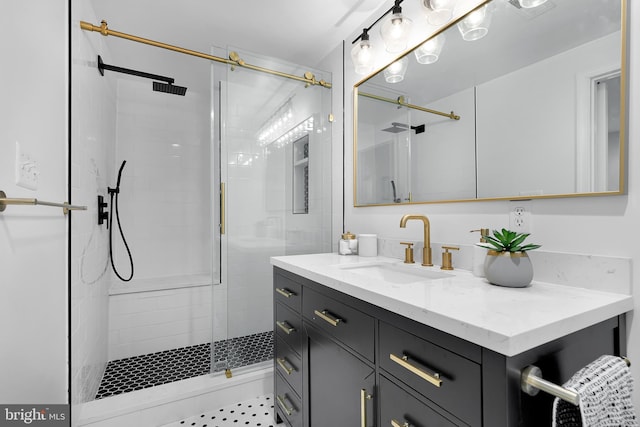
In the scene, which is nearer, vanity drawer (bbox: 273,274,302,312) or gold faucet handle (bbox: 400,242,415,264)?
vanity drawer (bbox: 273,274,302,312)

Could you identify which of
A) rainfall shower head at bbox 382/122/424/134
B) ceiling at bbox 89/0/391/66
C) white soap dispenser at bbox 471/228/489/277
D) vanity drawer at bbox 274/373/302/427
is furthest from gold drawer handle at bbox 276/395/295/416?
ceiling at bbox 89/0/391/66

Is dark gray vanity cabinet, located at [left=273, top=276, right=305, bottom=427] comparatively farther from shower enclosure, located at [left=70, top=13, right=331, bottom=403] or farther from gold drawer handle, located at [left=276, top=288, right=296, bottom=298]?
shower enclosure, located at [left=70, top=13, right=331, bottom=403]

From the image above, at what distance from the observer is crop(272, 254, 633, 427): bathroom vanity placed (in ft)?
1.93

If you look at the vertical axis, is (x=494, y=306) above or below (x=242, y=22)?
below

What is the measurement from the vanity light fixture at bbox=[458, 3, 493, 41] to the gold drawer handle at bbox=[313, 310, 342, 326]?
4.28 feet

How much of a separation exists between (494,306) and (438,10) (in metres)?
1.26

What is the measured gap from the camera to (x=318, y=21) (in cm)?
187

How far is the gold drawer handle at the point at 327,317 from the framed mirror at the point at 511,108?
755 mm

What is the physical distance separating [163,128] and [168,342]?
2062 mm

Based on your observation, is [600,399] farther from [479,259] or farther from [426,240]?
[426,240]

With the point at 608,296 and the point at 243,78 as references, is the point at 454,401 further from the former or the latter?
the point at 243,78

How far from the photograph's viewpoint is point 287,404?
143 cm

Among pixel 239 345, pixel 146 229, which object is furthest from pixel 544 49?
pixel 146 229

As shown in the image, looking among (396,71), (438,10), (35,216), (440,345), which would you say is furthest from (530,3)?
(35,216)
